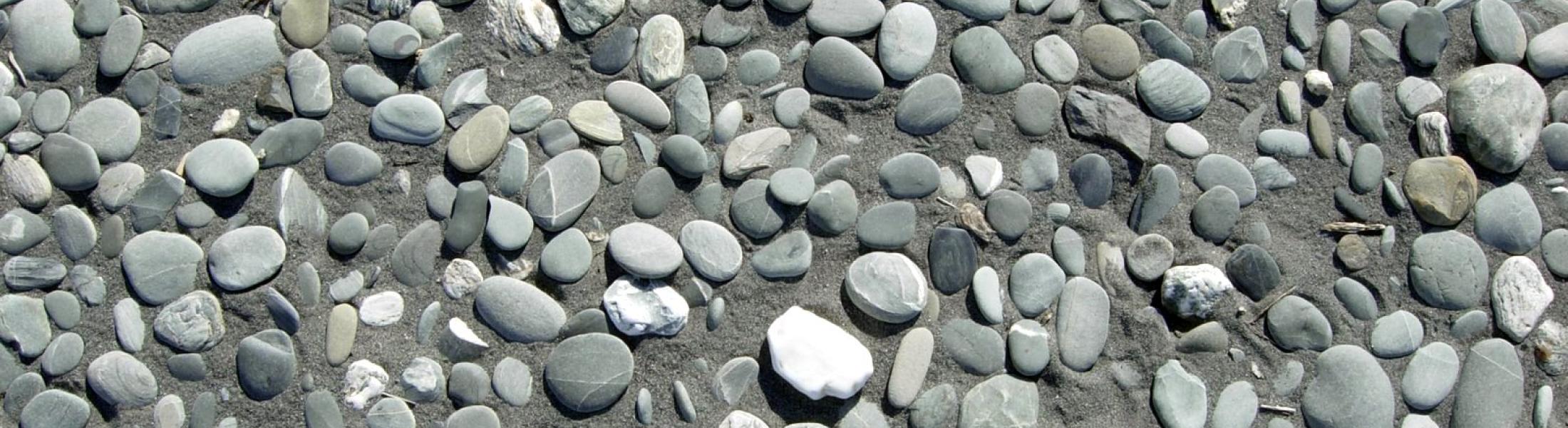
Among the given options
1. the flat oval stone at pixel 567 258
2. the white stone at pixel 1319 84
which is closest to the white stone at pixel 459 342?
the flat oval stone at pixel 567 258

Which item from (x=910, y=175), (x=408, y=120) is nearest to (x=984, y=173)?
(x=910, y=175)

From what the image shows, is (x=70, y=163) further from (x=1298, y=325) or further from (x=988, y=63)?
(x=1298, y=325)

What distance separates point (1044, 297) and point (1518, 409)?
60cm

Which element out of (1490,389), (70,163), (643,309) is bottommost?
(1490,389)

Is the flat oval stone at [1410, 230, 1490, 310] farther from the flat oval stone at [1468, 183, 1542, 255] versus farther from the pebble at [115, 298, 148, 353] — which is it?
the pebble at [115, 298, 148, 353]

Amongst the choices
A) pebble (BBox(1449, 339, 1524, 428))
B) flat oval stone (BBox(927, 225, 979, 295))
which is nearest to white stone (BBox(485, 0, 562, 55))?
flat oval stone (BBox(927, 225, 979, 295))

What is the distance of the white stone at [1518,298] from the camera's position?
1157mm

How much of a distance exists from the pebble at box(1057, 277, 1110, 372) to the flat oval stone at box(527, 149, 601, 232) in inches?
23.0

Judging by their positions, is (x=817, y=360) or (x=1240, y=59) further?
(x=1240, y=59)

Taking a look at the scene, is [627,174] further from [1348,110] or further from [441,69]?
[1348,110]

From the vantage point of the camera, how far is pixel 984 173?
115 centimetres

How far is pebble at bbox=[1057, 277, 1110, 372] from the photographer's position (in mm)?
1123

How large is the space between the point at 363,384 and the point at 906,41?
771mm

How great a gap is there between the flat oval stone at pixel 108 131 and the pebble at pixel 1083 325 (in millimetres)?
1151
